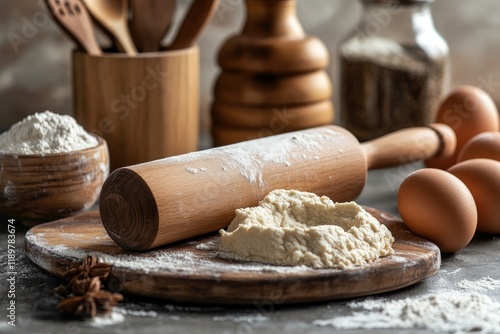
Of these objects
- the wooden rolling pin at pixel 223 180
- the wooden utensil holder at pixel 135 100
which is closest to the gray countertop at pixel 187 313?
the wooden rolling pin at pixel 223 180

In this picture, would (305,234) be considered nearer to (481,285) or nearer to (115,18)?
(481,285)

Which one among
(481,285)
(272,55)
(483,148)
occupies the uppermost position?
(272,55)

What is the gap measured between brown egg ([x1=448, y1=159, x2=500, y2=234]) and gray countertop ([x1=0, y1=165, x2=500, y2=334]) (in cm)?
13

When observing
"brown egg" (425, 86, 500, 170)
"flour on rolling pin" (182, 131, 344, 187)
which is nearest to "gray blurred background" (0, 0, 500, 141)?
"brown egg" (425, 86, 500, 170)

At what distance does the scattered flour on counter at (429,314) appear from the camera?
0.91 meters

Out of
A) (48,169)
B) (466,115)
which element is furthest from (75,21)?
(466,115)

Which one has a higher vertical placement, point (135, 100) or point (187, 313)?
point (135, 100)

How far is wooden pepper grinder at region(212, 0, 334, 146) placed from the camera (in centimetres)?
159

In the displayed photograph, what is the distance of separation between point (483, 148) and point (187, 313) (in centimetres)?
66

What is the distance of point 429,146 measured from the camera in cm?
142

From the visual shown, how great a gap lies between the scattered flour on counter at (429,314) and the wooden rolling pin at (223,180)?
24cm

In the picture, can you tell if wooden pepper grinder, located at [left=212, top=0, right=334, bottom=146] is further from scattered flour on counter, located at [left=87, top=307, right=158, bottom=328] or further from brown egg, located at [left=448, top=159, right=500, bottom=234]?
scattered flour on counter, located at [left=87, top=307, right=158, bottom=328]

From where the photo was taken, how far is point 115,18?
151cm

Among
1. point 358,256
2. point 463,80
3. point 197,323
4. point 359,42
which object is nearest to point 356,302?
point 358,256
